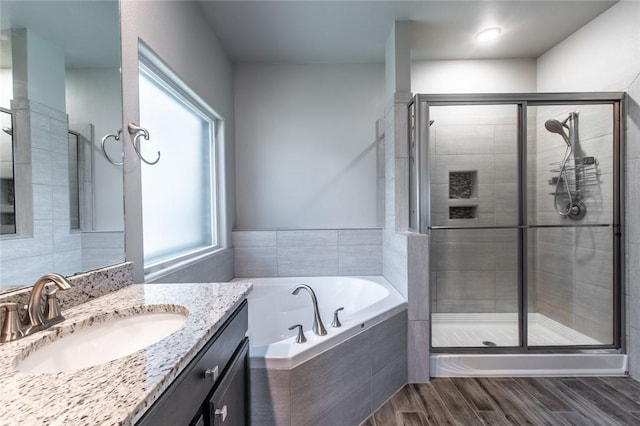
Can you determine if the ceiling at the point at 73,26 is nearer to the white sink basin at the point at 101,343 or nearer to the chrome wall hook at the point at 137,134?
the chrome wall hook at the point at 137,134

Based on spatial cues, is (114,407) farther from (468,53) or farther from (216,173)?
(468,53)

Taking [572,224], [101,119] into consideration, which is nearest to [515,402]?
[572,224]

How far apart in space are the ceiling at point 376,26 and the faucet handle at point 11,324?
6.84ft

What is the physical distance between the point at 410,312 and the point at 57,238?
1865 mm

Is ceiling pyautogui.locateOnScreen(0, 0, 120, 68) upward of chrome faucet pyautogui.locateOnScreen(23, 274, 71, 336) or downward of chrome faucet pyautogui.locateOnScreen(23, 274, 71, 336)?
upward

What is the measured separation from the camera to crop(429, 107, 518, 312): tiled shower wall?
2.18 meters

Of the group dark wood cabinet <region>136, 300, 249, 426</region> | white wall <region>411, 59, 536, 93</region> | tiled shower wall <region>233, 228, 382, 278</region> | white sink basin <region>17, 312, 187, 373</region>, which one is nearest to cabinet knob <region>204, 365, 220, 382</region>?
dark wood cabinet <region>136, 300, 249, 426</region>

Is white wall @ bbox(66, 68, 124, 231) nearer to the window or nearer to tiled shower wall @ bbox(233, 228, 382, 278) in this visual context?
the window

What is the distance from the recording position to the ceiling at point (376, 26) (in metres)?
2.08

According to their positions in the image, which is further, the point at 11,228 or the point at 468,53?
the point at 468,53

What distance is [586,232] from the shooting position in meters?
2.21

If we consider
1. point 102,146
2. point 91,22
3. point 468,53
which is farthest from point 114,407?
point 468,53

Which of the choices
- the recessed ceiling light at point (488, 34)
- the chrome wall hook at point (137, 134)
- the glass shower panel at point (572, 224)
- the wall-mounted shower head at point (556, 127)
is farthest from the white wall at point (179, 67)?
the wall-mounted shower head at point (556, 127)

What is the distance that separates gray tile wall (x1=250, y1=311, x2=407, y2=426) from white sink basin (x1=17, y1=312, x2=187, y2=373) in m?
0.50
